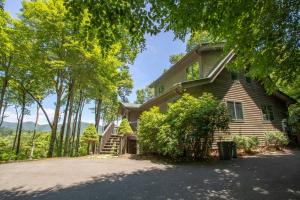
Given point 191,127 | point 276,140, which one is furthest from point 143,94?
point 191,127

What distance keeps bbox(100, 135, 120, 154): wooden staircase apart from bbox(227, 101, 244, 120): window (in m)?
8.69

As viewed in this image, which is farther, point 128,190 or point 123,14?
point 128,190

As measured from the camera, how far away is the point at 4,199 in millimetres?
4820

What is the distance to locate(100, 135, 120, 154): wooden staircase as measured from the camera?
14739mm

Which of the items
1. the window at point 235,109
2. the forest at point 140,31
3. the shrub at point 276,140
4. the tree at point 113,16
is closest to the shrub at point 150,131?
the forest at point 140,31

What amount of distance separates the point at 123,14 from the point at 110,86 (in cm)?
1428

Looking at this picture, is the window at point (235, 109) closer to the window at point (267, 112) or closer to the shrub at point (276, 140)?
the shrub at point (276, 140)

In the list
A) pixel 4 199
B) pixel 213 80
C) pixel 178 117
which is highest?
pixel 213 80

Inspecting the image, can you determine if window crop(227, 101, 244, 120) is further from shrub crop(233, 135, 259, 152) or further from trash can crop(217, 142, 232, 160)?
trash can crop(217, 142, 232, 160)

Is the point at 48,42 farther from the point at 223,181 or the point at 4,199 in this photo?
the point at 223,181

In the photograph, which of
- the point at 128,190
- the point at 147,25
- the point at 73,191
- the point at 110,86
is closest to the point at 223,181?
the point at 128,190

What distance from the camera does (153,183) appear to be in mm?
5957

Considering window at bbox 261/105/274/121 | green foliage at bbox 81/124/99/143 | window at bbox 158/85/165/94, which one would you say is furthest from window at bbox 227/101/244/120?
green foliage at bbox 81/124/99/143

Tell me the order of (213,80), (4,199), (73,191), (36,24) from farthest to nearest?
1. (36,24)
2. (213,80)
3. (73,191)
4. (4,199)
